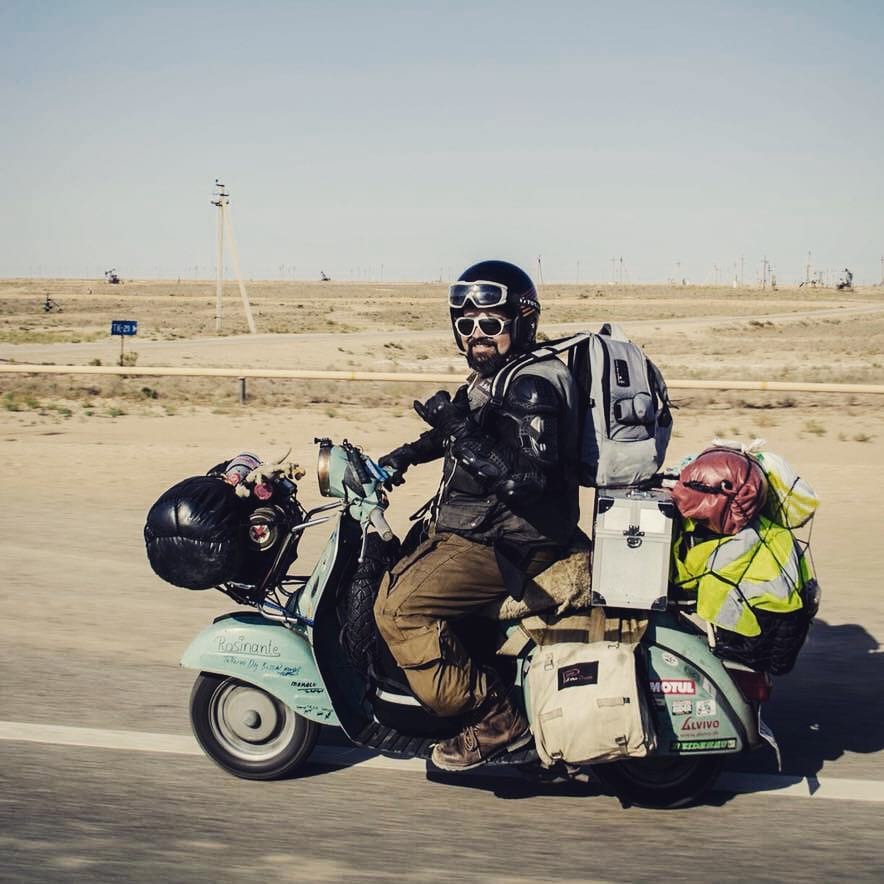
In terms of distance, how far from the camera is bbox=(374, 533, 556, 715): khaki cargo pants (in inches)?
175

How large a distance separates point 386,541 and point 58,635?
3.12 m

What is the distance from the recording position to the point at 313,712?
4781mm

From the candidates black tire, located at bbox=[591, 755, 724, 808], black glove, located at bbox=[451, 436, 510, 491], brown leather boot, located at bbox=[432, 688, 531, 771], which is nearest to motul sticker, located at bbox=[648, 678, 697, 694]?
black tire, located at bbox=[591, 755, 724, 808]

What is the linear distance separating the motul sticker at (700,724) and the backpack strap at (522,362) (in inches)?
53.2

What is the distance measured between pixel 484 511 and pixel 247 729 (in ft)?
4.65

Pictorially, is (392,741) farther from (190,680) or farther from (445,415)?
(190,680)

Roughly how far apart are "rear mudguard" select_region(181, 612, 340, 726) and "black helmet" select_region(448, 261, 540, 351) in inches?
53.8

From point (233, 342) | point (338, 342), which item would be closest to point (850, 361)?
point (338, 342)

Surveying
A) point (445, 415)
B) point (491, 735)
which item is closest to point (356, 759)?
point (491, 735)

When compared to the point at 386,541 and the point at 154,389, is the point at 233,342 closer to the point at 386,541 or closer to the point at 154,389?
the point at 154,389

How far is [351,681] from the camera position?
484cm

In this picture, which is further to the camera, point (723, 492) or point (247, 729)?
point (247, 729)

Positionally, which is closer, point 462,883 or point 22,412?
point 462,883

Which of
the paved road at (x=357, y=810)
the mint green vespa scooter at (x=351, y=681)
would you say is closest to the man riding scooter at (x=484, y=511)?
the mint green vespa scooter at (x=351, y=681)
